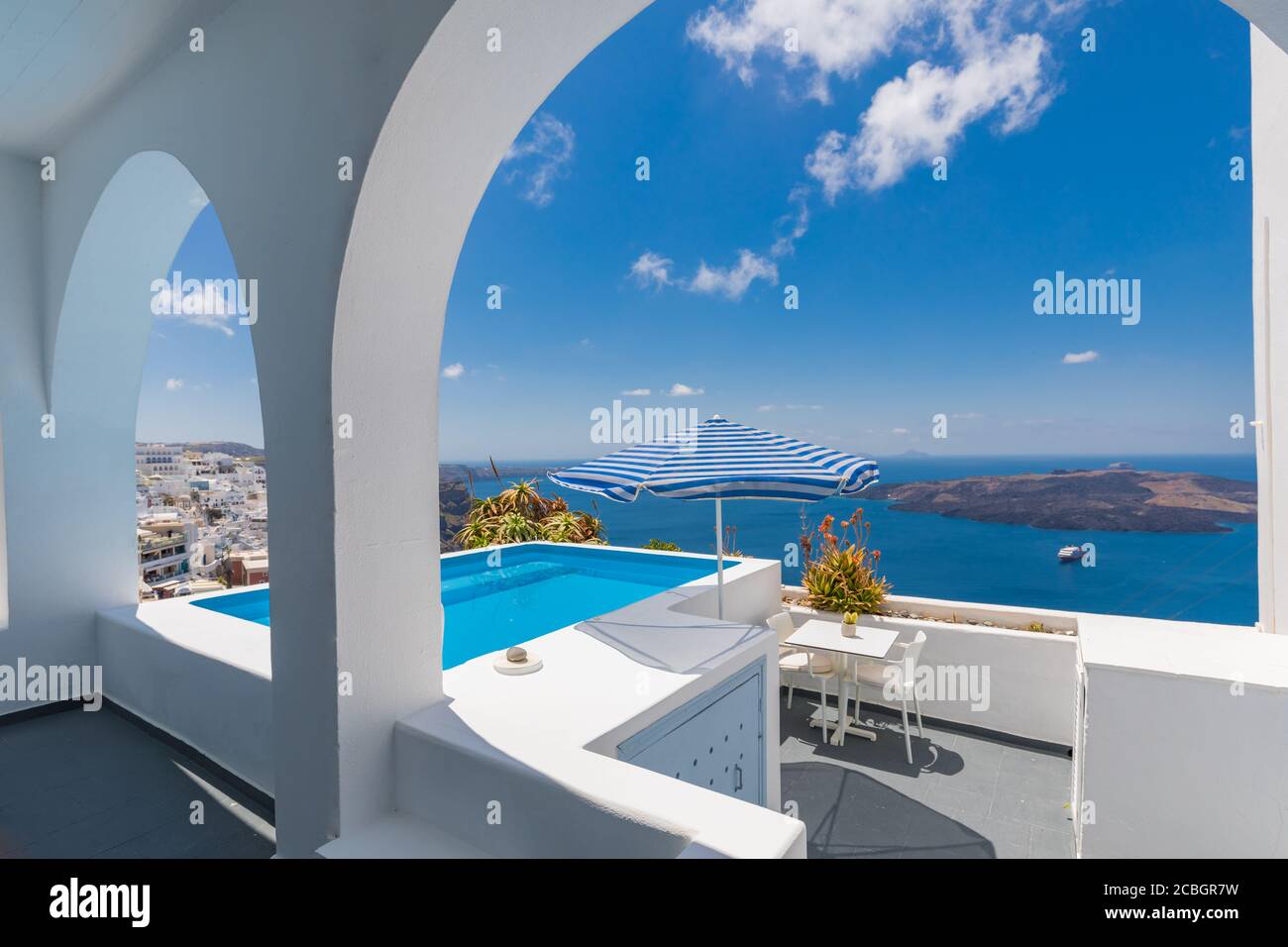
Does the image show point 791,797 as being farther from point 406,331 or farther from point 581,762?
point 406,331

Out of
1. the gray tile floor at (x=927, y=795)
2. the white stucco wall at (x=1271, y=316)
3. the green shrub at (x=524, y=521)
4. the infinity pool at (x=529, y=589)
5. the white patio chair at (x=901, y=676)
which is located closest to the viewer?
the gray tile floor at (x=927, y=795)

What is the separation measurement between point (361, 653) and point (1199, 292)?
20.1 m

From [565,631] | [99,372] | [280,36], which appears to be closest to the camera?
[280,36]

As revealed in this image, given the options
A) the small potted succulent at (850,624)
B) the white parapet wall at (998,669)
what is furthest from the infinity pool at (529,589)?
the white parapet wall at (998,669)

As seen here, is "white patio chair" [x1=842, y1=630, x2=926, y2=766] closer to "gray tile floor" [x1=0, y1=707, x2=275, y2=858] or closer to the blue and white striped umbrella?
the blue and white striped umbrella

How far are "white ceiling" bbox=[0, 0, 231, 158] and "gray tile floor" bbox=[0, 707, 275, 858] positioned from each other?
3.30m

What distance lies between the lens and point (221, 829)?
8.60 ft

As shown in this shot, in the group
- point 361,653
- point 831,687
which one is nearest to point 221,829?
point 361,653

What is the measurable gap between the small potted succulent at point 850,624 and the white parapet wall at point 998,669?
3.7 inches

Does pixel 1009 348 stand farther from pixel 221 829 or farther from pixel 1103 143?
pixel 221 829

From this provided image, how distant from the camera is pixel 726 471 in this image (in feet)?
11.6

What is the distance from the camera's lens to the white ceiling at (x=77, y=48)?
2.38 m

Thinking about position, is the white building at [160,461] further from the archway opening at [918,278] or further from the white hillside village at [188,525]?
the archway opening at [918,278]

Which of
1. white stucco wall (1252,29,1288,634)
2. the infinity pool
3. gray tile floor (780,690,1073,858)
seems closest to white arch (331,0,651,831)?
the infinity pool
